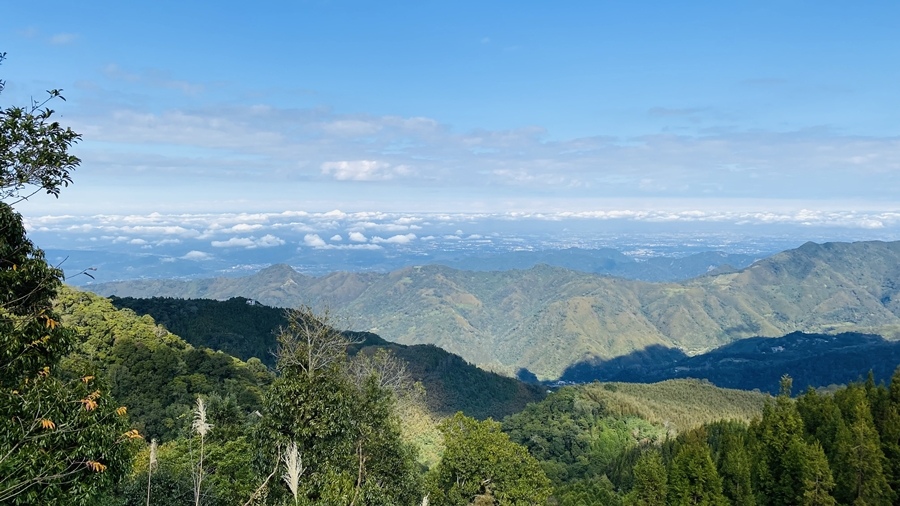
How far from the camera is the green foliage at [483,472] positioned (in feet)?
102

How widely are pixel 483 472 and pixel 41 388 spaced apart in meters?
25.1

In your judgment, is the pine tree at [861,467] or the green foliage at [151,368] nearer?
the pine tree at [861,467]

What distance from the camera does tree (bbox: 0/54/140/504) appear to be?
34.6 ft

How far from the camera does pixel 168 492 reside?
26.6 m

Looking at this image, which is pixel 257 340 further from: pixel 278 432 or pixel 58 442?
pixel 58 442

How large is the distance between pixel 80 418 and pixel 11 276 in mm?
4252

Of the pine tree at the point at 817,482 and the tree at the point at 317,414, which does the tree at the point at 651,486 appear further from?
the tree at the point at 317,414

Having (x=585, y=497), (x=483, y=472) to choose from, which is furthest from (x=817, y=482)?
(x=483, y=472)

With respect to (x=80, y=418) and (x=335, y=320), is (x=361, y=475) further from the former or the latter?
(x=80, y=418)

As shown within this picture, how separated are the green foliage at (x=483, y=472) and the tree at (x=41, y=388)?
2194 centimetres

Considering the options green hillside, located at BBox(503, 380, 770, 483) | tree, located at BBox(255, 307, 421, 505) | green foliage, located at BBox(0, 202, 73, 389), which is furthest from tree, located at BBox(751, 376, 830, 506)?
green foliage, located at BBox(0, 202, 73, 389)

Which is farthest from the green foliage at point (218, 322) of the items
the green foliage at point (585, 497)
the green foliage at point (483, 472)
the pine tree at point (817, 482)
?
the pine tree at point (817, 482)

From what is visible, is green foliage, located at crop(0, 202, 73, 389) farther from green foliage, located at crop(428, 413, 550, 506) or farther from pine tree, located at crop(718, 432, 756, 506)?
pine tree, located at crop(718, 432, 756, 506)

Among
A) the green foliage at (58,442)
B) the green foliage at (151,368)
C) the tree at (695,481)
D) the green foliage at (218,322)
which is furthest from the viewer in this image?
the green foliage at (218,322)
